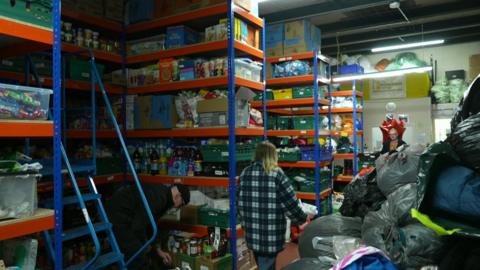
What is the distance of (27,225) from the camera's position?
234cm

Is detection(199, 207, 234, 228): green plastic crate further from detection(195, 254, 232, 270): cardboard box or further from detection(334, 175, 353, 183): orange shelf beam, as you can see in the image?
detection(334, 175, 353, 183): orange shelf beam

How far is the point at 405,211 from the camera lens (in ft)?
7.38

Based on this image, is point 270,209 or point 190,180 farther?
point 190,180

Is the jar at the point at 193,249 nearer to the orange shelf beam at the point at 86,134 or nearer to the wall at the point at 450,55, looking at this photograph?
the orange shelf beam at the point at 86,134

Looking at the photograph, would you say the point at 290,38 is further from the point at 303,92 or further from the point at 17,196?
the point at 17,196

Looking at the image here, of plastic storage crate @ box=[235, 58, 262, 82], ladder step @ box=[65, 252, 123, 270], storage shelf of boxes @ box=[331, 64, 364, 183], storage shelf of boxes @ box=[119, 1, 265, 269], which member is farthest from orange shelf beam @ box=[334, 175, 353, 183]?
ladder step @ box=[65, 252, 123, 270]

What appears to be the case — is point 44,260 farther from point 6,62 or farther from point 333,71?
point 333,71

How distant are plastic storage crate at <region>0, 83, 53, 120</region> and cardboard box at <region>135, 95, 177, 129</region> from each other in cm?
225

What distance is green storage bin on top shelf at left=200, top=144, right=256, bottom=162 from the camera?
438cm

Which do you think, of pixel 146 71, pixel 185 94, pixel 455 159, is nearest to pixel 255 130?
pixel 185 94

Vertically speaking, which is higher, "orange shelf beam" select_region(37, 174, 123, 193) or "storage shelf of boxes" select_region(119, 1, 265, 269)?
"storage shelf of boxes" select_region(119, 1, 265, 269)

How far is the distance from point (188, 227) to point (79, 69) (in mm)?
2501

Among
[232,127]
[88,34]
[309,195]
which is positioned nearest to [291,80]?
[309,195]

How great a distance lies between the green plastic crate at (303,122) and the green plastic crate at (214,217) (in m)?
2.96
